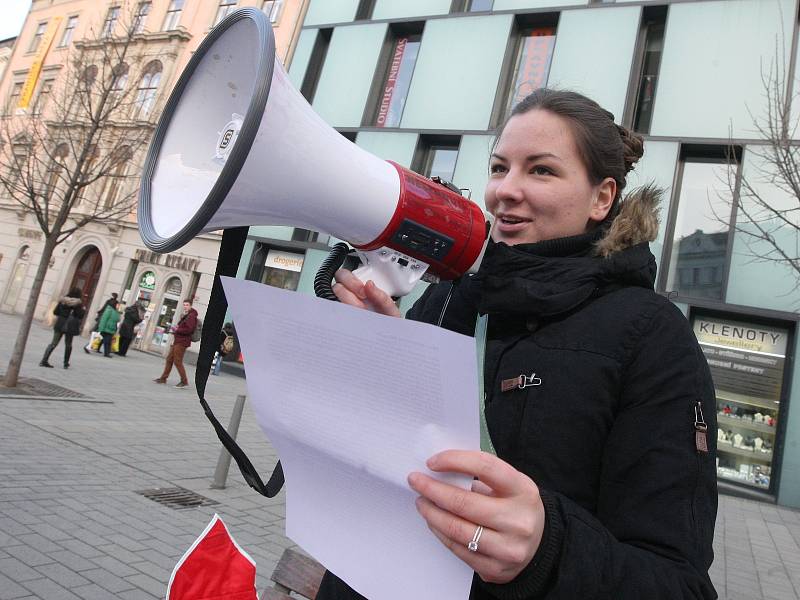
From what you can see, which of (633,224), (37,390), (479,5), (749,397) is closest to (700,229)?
(749,397)

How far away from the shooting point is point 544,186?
1.17 meters

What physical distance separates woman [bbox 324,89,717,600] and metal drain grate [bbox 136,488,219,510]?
3.45 m

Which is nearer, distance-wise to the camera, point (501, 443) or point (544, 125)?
point (501, 443)

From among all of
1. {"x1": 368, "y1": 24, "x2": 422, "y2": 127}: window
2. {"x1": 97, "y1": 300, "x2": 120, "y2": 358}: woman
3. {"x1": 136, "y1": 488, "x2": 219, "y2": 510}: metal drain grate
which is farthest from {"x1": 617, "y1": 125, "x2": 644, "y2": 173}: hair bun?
{"x1": 97, "y1": 300, "x2": 120, "y2": 358}: woman

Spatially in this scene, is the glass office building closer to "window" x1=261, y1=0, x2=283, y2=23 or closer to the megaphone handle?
"window" x1=261, y1=0, x2=283, y2=23

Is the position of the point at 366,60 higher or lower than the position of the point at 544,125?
higher

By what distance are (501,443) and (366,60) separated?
15.1 m

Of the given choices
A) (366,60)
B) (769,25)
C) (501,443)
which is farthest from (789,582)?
(366,60)

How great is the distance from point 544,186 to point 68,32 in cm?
3026

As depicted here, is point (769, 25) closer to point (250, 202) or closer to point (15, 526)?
point (250, 202)

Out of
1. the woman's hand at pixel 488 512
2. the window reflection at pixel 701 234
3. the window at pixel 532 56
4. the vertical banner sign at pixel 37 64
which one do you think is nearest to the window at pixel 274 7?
the window at pixel 532 56

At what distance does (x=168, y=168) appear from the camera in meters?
1.18

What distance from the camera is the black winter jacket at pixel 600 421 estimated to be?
71 centimetres

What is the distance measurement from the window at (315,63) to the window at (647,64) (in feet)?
28.0
